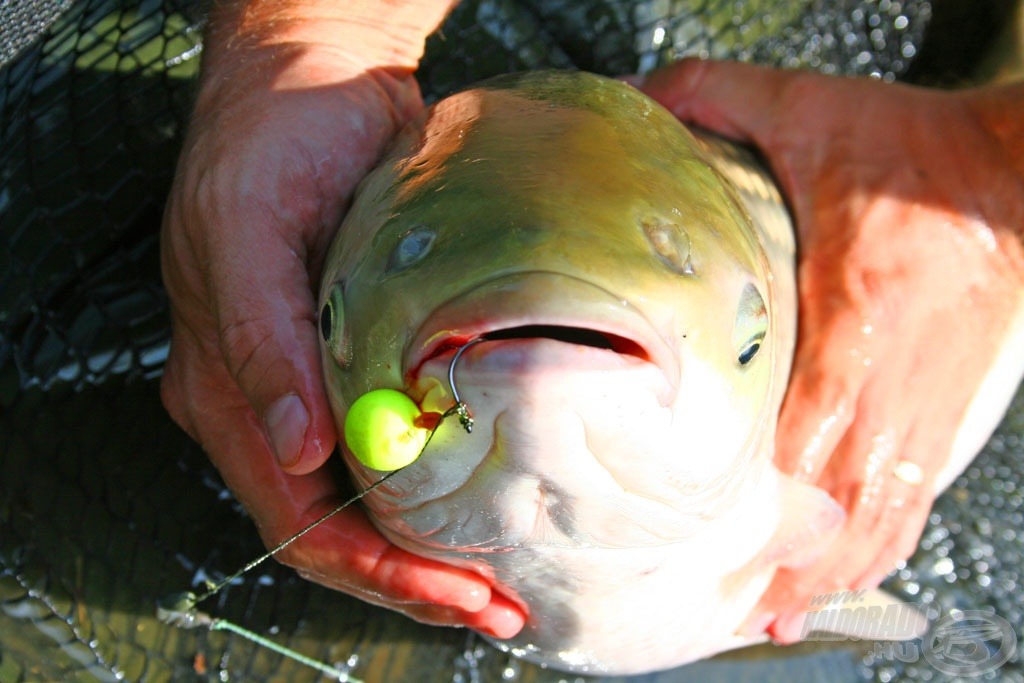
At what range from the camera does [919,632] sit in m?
3.00

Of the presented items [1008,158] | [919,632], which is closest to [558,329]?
[1008,158]

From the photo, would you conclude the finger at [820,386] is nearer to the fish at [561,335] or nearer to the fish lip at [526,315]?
the fish at [561,335]

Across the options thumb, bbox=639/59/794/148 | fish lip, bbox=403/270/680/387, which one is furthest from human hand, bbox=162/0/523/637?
thumb, bbox=639/59/794/148

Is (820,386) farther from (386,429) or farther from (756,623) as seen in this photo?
(386,429)

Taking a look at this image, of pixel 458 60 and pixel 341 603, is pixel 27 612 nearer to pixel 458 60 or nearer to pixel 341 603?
pixel 341 603

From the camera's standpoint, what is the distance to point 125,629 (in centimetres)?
251


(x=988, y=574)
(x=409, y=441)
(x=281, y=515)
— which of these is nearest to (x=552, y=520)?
(x=409, y=441)

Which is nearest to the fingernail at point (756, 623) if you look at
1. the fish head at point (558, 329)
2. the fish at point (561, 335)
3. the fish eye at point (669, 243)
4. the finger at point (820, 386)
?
the finger at point (820, 386)

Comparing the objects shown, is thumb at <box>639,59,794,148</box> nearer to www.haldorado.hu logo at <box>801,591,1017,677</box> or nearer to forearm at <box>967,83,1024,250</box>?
forearm at <box>967,83,1024,250</box>

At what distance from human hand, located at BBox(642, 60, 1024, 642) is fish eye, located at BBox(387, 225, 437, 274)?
56.5 inches

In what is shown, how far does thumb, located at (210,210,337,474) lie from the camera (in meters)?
1.77

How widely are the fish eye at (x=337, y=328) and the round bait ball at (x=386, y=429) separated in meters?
0.18

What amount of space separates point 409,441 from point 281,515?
2.72 feet

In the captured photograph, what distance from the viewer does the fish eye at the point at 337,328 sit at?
1.61 meters
